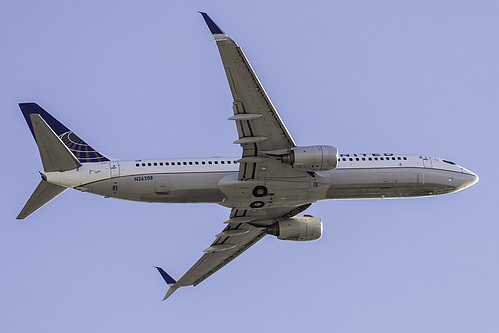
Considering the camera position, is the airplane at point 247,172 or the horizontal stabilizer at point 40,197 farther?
the horizontal stabilizer at point 40,197

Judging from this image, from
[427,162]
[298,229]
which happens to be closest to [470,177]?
[427,162]

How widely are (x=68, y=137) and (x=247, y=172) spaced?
12328 mm

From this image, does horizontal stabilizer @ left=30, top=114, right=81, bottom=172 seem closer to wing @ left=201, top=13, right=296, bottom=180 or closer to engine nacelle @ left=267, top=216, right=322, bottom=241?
wing @ left=201, top=13, right=296, bottom=180

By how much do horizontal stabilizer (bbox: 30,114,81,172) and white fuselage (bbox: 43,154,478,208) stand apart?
51 centimetres

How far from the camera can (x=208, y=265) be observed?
70750mm

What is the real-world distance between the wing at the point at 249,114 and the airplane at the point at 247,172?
6 centimetres

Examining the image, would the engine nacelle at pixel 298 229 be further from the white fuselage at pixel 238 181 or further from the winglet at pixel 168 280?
the winglet at pixel 168 280

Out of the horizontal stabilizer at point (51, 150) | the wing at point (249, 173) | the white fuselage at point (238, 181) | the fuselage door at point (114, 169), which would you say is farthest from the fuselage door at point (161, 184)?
the horizontal stabilizer at point (51, 150)

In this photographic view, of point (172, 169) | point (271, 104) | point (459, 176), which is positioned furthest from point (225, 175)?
point (459, 176)

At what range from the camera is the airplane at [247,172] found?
55.4 meters

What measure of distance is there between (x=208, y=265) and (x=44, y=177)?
17.6 meters

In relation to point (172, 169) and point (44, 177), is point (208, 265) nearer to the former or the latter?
point (172, 169)

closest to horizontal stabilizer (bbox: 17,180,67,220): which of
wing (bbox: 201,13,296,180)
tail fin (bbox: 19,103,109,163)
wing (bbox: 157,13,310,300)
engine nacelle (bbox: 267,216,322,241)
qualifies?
tail fin (bbox: 19,103,109,163)

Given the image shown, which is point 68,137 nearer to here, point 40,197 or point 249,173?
point 40,197
